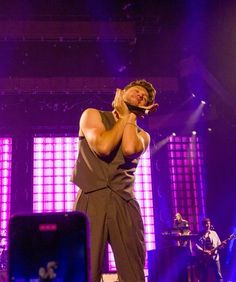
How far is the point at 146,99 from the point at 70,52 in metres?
6.40

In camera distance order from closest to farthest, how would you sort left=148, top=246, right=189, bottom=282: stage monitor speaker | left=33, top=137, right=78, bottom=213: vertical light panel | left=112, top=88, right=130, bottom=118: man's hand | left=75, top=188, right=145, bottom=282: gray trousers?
left=75, top=188, right=145, bottom=282: gray trousers < left=112, top=88, right=130, bottom=118: man's hand < left=148, top=246, right=189, bottom=282: stage monitor speaker < left=33, top=137, right=78, bottom=213: vertical light panel

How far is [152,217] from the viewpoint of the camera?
9398 mm

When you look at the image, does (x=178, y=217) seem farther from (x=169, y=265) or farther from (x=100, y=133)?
(x=100, y=133)

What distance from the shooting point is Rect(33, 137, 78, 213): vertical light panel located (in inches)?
360

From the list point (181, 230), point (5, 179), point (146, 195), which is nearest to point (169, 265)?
point (181, 230)

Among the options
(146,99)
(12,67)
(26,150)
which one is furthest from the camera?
(26,150)

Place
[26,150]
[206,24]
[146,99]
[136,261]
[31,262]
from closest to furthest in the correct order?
1. [31,262]
2. [136,261]
3. [146,99]
4. [206,24]
5. [26,150]

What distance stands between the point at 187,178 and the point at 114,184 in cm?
821

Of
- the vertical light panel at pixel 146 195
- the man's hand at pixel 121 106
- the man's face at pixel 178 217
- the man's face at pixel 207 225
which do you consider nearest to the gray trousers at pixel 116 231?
the man's hand at pixel 121 106

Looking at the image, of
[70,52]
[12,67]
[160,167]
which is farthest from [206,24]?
[12,67]

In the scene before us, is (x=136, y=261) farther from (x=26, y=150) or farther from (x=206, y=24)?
(x=26, y=150)

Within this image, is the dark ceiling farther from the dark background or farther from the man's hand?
the man's hand

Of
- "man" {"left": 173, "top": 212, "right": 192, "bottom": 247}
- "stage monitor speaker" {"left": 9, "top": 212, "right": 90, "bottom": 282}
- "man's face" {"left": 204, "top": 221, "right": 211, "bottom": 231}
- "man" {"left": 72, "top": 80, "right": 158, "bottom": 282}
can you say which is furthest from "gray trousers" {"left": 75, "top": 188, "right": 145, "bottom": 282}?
"man's face" {"left": 204, "top": 221, "right": 211, "bottom": 231}

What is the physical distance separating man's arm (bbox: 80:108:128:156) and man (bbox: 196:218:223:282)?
6.92 meters
